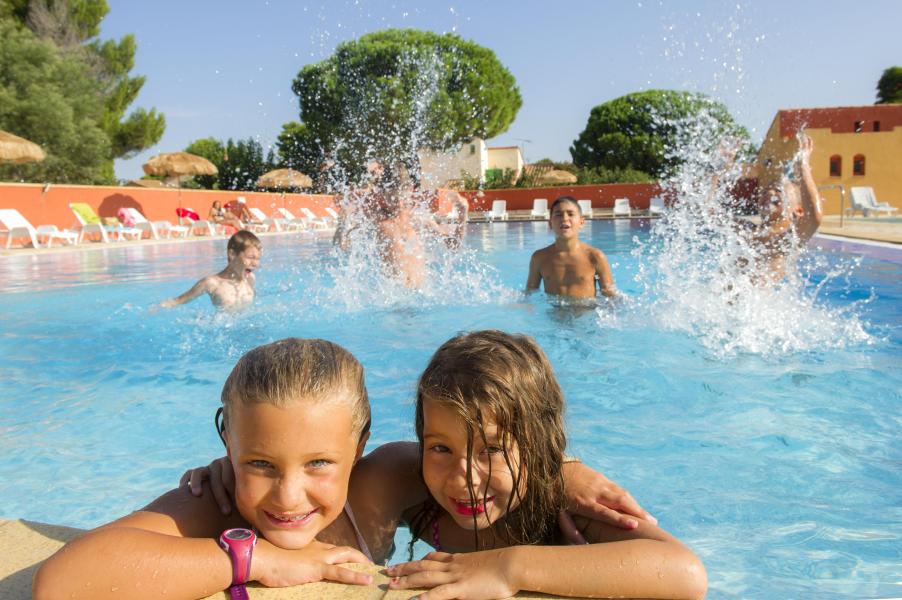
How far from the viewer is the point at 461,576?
50.0 inches

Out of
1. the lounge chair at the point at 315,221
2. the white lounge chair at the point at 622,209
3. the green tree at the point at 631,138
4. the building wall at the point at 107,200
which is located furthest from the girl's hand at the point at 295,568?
the green tree at the point at 631,138

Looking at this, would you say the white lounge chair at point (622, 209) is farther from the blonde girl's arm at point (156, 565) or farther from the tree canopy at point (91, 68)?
the blonde girl's arm at point (156, 565)

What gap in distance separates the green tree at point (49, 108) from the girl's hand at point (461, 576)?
25.9m

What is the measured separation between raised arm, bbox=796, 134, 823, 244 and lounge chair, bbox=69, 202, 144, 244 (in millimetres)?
14762

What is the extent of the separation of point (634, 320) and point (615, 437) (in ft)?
8.29

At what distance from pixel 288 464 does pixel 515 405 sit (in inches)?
18.6

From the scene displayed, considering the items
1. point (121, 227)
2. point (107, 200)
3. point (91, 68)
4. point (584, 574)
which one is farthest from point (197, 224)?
point (584, 574)

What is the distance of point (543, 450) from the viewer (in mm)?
1528

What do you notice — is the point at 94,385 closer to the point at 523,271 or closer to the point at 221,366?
the point at 221,366

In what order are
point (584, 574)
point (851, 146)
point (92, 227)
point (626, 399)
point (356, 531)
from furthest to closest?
point (851, 146)
point (92, 227)
point (626, 399)
point (356, 531)
point (584, 574)

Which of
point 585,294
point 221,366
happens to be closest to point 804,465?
point 585,294

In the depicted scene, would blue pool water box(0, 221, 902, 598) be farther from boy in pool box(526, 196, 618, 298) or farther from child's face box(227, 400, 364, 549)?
child's face box(227, 400, 364, 549)

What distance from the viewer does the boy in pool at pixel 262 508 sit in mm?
1228

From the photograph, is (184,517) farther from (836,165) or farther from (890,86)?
(890,86)
